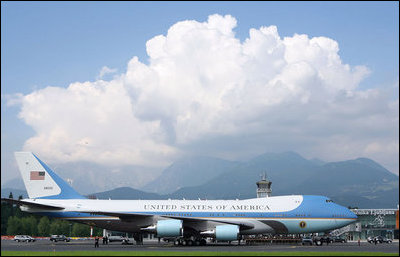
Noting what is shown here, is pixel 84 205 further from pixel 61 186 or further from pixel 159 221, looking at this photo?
pixel 159 221

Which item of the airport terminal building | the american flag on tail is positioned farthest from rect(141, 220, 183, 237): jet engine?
the airport terminal building

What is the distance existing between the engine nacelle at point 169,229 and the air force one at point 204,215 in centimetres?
11

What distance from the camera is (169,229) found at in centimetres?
4762

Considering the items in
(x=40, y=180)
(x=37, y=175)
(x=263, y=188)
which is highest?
(x=263, y=188)

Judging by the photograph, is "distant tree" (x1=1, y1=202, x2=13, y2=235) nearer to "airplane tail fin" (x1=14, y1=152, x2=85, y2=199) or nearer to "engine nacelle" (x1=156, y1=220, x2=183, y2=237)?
"airplane tail fin" (x1=14, y1=152, x2=85, y2=199)

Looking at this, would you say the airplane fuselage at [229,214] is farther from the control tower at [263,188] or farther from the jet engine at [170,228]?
the control tower at [263,188]

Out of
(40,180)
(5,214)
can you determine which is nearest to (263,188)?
(40,180)

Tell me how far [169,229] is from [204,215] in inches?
172

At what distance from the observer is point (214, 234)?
158 ft

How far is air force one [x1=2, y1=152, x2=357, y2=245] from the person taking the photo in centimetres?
4978

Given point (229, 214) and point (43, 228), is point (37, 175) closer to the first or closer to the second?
point (229, 214)

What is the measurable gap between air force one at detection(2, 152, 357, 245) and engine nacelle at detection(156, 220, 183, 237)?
11 centimetres

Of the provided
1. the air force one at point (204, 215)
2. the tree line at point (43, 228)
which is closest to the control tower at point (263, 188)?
the tree line at point (43, 228)

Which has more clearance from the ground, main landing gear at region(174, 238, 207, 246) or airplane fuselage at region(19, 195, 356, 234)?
airplane fuselage at region(19, 195, 356, 234)
